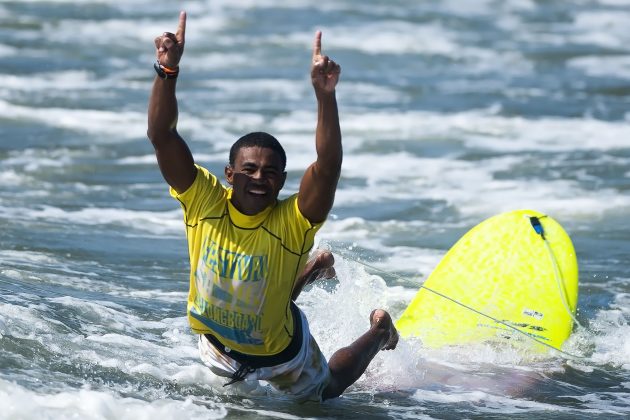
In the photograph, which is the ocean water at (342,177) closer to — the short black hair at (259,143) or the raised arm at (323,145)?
the raised arm at (323,145)

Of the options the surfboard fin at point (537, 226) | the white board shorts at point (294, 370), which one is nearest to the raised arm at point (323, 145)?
the white board shorts at point (294, 370)

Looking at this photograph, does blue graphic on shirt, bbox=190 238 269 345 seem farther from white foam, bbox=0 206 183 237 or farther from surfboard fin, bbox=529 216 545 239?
white foam, bbox=0 206 183 237

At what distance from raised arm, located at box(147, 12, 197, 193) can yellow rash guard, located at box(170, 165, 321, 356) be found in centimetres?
11

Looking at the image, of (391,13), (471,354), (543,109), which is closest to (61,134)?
(543,109)

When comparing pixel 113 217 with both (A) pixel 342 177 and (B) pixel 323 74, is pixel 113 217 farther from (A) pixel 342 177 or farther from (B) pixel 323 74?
(B) pixel 323 74

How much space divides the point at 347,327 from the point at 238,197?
1.87 metres

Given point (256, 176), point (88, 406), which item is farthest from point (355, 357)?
point (88, 406)

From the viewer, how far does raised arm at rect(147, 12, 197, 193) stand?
14.3 ft

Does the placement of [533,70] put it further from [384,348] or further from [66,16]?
[384,348]

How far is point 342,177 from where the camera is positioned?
1114cm

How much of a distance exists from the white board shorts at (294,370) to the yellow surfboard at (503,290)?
1.43 m

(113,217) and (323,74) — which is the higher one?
(323,74)

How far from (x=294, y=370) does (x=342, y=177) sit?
20.9 ft

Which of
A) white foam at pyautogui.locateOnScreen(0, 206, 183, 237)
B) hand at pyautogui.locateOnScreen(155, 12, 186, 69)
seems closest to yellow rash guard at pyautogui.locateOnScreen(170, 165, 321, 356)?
hand at pyautogui.locateOnScreen(155, 12, 186, 69)
